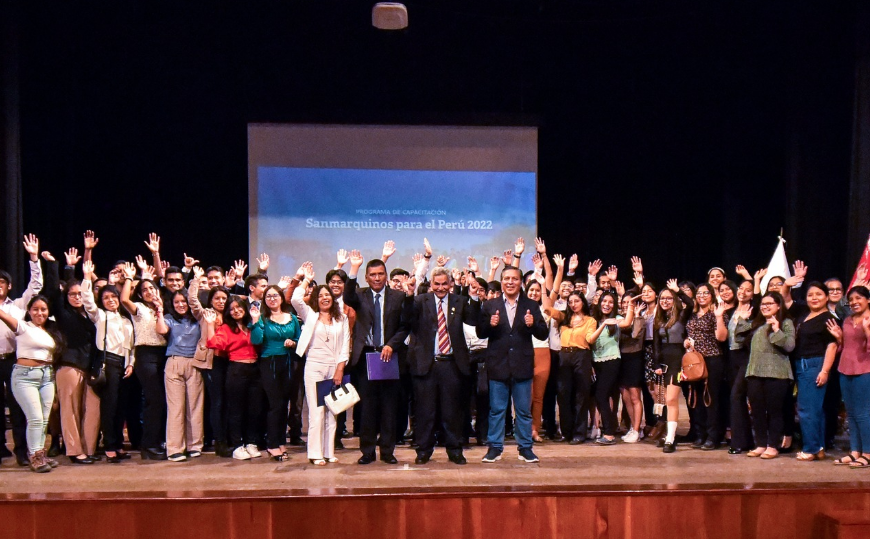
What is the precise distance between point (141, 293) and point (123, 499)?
2238 millimetres

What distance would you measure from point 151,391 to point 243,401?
648mm

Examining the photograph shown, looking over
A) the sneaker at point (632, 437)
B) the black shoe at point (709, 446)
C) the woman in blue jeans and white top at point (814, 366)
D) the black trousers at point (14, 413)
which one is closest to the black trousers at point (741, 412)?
the black shoe at point (709, 446)

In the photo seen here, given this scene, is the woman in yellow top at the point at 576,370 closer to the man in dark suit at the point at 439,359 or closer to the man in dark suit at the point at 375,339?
the man in dark suit at the point at 439,359

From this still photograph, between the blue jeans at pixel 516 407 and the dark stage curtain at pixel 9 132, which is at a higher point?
the dark stage curtain at pixel 9 132

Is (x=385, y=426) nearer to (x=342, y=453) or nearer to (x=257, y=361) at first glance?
(x=342, y=453)

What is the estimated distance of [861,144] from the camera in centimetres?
739

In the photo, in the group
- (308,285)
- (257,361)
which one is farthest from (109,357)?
(308,285)

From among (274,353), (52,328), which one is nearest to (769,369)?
(274,353)

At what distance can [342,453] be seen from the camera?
5.48 meters

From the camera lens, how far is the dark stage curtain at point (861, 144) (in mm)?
7332

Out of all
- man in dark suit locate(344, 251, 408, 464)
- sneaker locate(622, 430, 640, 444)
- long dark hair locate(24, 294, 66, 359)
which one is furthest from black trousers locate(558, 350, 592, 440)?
long dark hair locate(24, 294, 66, 359)

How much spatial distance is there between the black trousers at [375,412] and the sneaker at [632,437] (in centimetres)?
194

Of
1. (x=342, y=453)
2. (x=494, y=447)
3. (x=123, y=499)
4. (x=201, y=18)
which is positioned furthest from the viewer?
(x=201, y=18)

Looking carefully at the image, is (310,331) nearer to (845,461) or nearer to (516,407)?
(516,407)
